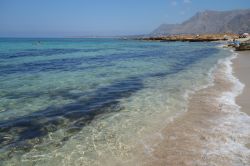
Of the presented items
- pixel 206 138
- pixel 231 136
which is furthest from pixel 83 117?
pixel 231 136

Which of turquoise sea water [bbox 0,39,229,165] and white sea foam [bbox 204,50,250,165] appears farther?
turquoise sea water [bbox 0,39,229,165]

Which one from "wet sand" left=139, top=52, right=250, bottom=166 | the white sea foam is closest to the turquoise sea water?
"wet sand" left=139, top=52, right=250, bottom=166

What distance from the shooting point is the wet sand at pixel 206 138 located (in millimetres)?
6094

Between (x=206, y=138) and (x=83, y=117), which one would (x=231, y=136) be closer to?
(x=206, y=138)

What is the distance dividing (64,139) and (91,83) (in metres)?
8.23

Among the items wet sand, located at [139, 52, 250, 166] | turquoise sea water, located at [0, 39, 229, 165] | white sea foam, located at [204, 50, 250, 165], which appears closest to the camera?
wet sand, located at [139, 52, 250, 166]

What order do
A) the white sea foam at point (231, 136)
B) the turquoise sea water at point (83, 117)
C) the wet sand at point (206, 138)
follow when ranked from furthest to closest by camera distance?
the turquoise sea water at point (83, 117)
the white sea foam at point (231, 136)
the wet sand at point (206, 138)

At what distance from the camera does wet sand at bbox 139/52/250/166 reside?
6.09 meters

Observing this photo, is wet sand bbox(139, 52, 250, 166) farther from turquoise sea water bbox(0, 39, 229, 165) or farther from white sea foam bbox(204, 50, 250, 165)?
turquoise sea water bbox(0, 39, 229, 165)

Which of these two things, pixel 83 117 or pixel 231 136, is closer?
pixel 231 136

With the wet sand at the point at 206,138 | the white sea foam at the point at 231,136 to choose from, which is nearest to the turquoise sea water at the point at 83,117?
the wet sand at the point at 206,138

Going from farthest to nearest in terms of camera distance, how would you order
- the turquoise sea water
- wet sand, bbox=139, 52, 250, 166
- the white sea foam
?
the turquoise sea water → the white sea foam → wet sand, bbox=139, 52, 250, 166

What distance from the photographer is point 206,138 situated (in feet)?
24.0

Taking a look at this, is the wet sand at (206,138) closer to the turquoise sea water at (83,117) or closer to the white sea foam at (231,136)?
the white sea foam at (231,136)
